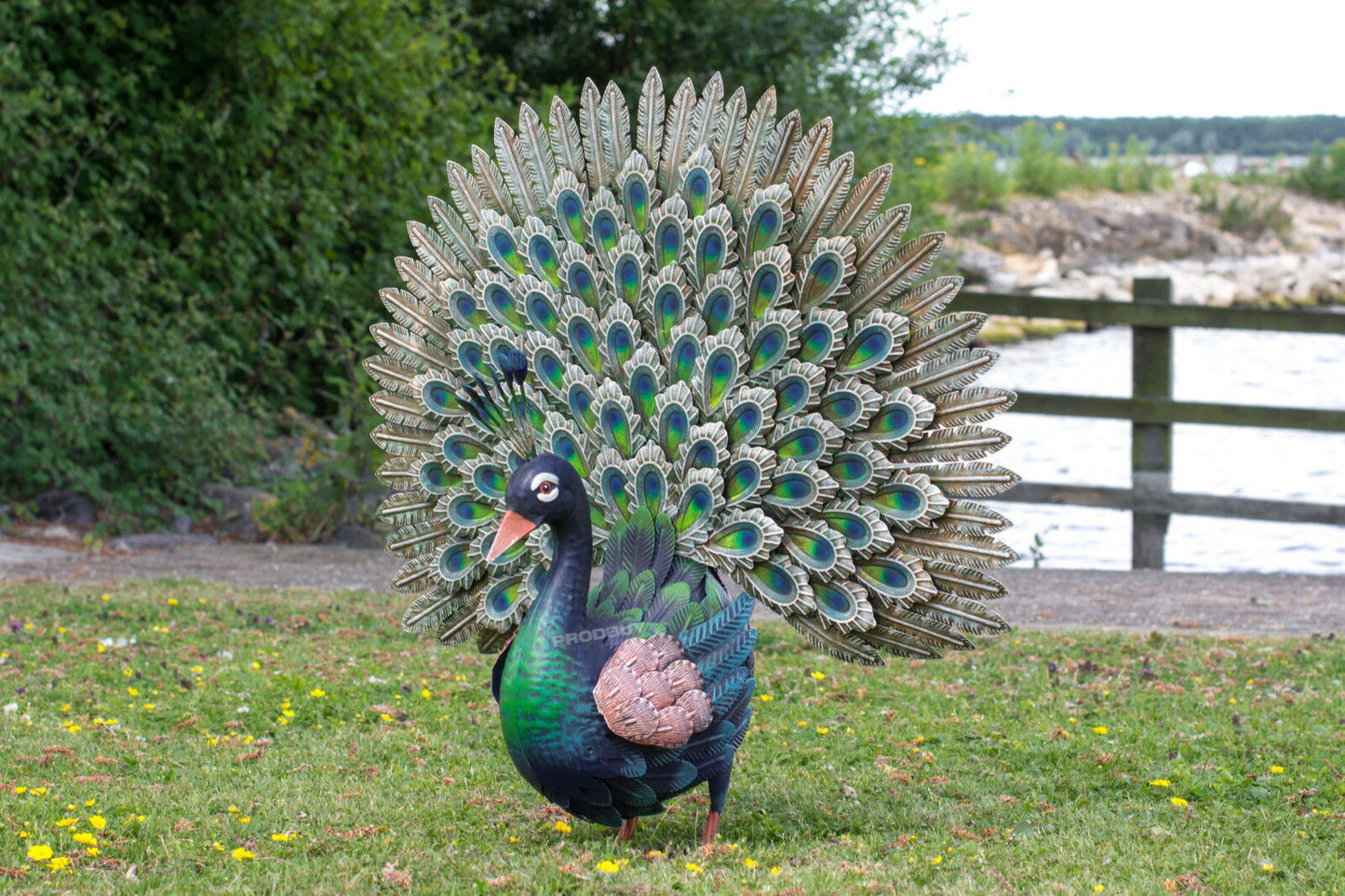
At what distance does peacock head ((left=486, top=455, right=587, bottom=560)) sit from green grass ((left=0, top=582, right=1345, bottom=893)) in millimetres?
943

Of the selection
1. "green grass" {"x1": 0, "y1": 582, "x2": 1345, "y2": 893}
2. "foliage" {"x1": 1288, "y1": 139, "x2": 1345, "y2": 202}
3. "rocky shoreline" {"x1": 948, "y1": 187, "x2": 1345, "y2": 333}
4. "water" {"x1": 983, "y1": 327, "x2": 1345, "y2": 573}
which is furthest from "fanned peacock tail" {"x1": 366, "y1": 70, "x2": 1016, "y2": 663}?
"foliage" {"x1": 1288, "y1": 139, "x2": 1345, "y2": 202}

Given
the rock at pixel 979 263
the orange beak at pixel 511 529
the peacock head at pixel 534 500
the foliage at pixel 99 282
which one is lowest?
the orange beak at pixel 511 529

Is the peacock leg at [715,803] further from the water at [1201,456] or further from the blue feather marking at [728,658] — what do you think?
the water at [1201,456]

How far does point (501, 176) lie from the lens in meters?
4.93

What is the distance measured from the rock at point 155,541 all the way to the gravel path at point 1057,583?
6.2 inches

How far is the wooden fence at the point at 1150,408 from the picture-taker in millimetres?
10172

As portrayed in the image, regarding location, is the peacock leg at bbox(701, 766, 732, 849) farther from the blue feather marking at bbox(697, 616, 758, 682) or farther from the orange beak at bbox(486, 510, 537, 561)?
the orange beak at bbox(486, 510, 537, 561)

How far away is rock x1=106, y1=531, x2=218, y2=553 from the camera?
34.3 ft

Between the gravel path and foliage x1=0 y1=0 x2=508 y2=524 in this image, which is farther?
foliage x1=0 y1=0 x2=508 y2=524

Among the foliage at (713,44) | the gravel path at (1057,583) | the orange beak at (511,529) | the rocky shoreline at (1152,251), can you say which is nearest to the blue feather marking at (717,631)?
the orange beak at (511,529)

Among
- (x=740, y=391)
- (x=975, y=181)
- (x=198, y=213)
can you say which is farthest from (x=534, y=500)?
(x=975, y=181)

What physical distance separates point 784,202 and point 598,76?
39.7 ft

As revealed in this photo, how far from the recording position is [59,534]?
10.6 meters

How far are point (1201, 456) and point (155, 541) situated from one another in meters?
13.5
